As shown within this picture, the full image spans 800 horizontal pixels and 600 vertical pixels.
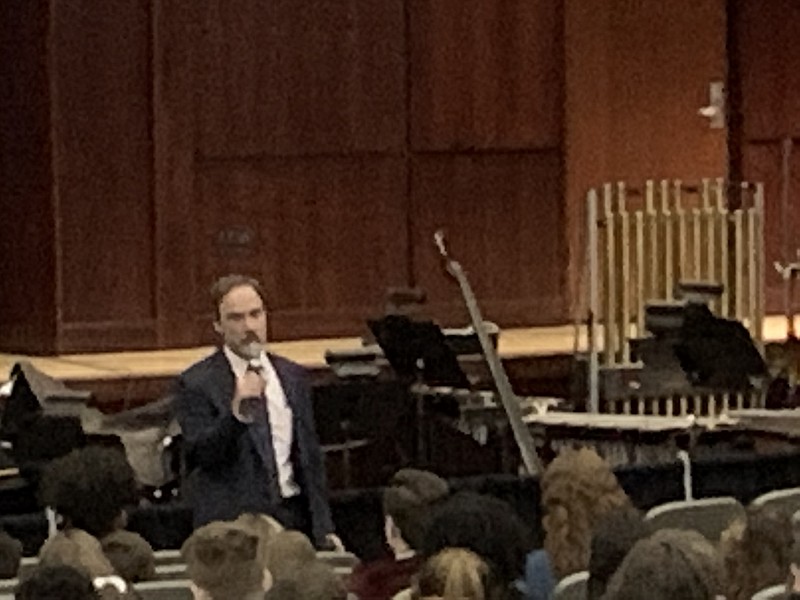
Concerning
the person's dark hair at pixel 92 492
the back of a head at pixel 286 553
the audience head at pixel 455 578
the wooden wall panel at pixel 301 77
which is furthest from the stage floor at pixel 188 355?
the audience head at pixel 455 578

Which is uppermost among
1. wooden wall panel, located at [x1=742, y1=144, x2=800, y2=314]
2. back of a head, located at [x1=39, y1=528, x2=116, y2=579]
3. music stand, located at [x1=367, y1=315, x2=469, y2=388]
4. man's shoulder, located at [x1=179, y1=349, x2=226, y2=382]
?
wooden wall panel, located at [x1=742, y1=144, x2=800, y2=314]

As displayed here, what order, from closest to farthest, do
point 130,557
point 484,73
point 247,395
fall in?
point 130,557 → point 247,395 → point 484,73

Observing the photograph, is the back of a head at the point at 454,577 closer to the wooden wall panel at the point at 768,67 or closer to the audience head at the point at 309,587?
the audience head at the point at 309,587

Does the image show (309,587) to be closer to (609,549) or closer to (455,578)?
(455,578)

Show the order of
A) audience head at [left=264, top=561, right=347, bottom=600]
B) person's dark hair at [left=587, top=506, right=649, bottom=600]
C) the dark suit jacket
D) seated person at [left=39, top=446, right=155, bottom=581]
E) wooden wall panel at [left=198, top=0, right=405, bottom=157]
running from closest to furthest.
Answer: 1. audience head at [left=264, top=561, right=347, bottom=600]
2. person's dark hair at [left=587, top=506, right=649, bottom=600]
3. seated person at [left=39, top=446, right=155, bottom=581]
4. the dark suit jacket
5. wooden wall panel at [left=198, top=0, right=405, bottom=157]

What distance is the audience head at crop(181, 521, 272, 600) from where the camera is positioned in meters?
4.43

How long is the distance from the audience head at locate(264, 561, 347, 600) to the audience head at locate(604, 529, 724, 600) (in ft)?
1.80

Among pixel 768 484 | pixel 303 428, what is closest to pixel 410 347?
pixel 768 484

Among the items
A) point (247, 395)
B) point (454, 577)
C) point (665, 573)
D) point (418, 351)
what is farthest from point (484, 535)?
point (418, 351)

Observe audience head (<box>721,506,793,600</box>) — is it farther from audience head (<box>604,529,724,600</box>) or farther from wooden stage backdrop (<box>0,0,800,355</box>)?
wooden stage backdrop (<box>0,0,800,355</box>)

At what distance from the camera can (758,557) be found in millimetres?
4660

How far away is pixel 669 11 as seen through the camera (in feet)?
38.4

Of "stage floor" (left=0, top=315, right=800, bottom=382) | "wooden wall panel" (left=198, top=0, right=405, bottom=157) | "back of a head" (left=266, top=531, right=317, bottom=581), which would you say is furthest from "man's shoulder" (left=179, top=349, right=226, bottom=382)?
"wooden wall panel" (left=198, top=0, right=405, bottom=157)

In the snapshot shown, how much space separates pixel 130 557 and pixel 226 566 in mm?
604
